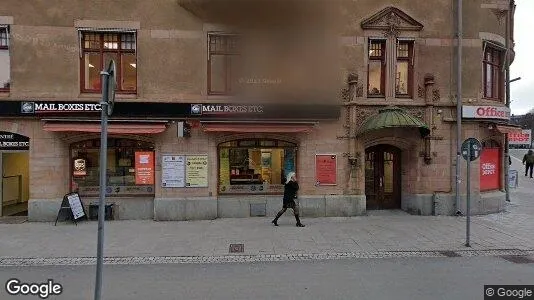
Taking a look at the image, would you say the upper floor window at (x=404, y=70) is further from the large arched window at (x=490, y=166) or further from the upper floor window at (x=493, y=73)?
the large arched window at (x=490, y=166)

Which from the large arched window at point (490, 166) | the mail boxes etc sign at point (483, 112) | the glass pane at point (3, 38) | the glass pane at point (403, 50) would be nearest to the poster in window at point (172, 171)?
the glass pane at point (3, 38)

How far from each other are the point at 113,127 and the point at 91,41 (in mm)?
3191

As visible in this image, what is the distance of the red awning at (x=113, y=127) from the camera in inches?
461

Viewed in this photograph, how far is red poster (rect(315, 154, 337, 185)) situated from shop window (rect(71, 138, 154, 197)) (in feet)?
19.2

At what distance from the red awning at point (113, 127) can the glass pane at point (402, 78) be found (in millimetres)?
8586

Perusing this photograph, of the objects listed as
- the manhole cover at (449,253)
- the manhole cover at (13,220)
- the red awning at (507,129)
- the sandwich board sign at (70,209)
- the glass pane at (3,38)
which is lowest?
the manhole cover at (449,253)

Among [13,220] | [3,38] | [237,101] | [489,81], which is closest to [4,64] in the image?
[3,38]

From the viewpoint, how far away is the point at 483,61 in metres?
13.8

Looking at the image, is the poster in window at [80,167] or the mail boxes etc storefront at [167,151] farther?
the poster in window at [80,167]

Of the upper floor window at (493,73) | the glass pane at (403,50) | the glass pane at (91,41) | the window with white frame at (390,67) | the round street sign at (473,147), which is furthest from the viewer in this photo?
the upper floor window at (493,73)

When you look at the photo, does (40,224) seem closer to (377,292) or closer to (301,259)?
(301,259)

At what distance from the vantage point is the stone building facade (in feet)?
39.7

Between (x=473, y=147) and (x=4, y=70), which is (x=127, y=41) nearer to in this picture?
(x=4, y=70)

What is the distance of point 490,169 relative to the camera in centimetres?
1448
